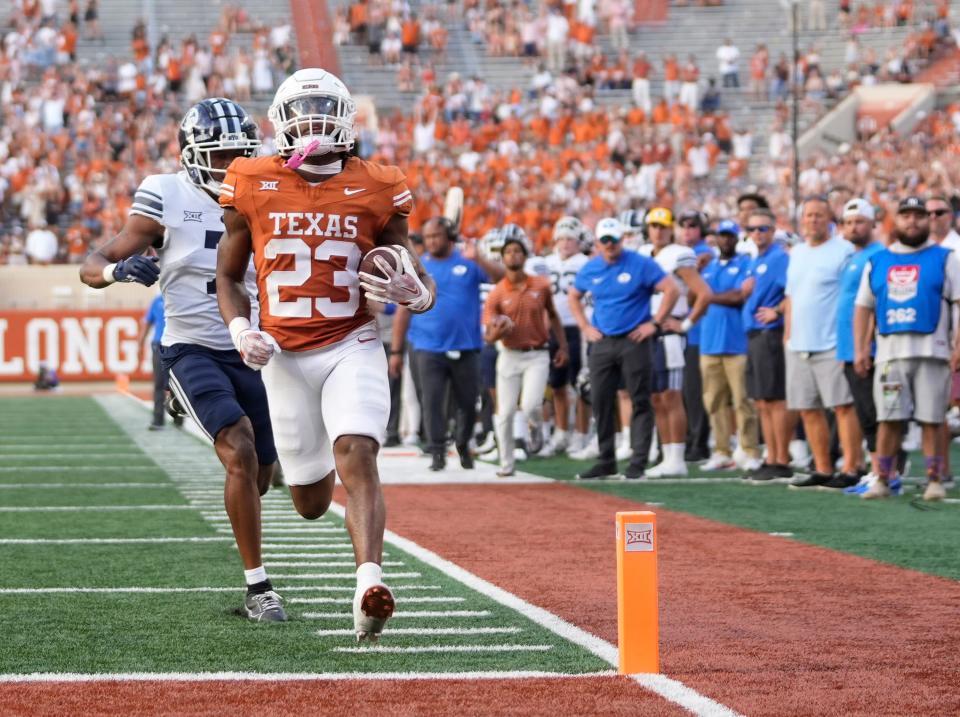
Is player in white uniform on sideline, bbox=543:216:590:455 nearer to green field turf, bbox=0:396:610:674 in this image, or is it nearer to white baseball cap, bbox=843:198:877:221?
white baseball cap, bbox=843:198:877:221

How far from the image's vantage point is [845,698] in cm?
453

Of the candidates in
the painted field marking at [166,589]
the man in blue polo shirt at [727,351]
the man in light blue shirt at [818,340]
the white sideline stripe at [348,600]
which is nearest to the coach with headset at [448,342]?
the man in blue polo shirt at [727,351]

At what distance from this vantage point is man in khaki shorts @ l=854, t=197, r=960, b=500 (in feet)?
32.9

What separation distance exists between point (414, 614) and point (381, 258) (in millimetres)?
1273

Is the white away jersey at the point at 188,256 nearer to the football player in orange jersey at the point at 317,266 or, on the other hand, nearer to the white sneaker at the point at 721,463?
the football player in orange jersey at the point at 317,266

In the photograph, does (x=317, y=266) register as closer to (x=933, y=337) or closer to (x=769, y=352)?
(x=933, y=337)

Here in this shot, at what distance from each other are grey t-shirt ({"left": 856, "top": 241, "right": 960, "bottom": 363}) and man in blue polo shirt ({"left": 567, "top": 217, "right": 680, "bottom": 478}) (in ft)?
6.34

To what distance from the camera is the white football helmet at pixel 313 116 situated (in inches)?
223

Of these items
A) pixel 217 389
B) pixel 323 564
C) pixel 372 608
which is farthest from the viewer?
pixel 323 564

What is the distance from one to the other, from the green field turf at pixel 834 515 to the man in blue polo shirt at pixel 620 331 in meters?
0.37

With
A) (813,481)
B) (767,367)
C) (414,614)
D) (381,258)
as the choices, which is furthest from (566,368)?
(381,258)

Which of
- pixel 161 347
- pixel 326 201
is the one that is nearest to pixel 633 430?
pixel 161 347

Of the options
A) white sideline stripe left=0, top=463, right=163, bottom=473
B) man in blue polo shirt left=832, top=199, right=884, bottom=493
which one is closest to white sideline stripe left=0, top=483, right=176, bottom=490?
white sideline stripe left=0, top=463, right=163, bottom=473

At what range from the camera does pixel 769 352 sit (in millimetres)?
11641
